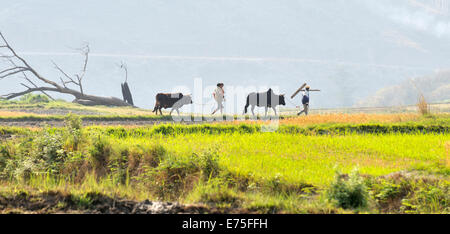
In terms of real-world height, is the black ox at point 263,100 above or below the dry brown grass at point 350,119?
above

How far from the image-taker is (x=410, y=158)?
11.0m

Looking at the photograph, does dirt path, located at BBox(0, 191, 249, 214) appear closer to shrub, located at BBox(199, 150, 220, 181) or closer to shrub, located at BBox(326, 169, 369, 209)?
shrub, located at BBox(326, 169, 369, 209)

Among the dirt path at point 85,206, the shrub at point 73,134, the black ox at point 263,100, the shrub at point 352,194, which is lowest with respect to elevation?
the dirt path at point 85,206

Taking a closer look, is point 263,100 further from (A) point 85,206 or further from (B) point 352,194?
(A) point 85,206

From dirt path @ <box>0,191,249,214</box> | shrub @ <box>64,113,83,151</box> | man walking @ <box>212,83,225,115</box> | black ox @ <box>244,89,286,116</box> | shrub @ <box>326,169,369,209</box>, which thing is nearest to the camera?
shrub @ <box>326,169,369,209</box>

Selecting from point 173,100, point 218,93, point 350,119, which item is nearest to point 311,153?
point 350,119

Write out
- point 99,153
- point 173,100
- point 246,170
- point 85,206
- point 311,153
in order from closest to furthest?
point 85,206 → point 246,170 → point 99,153 → point 311,153 → point 173,100

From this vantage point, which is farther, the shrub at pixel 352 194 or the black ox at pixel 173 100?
the black ox at pixel 173 100

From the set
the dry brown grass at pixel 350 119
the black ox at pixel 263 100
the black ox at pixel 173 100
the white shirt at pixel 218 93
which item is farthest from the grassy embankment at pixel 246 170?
the black ox at pixel 173 100

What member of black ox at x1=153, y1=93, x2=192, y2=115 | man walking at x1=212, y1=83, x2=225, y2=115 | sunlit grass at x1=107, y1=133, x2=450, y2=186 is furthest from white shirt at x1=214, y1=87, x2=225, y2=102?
sunlit grass at x1=107, y1=133, x2=450, y2=186

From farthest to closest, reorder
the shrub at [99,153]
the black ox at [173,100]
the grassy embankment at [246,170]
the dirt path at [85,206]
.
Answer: the black ox at [173,100]
the shrub at [99,153]
the grassy embankment at [246,170]
the dirt path at [85,206]

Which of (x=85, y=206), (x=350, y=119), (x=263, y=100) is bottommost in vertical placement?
(x=85, y=206)

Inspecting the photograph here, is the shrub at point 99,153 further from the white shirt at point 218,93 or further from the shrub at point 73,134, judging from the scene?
the white shirt at point 218,93
